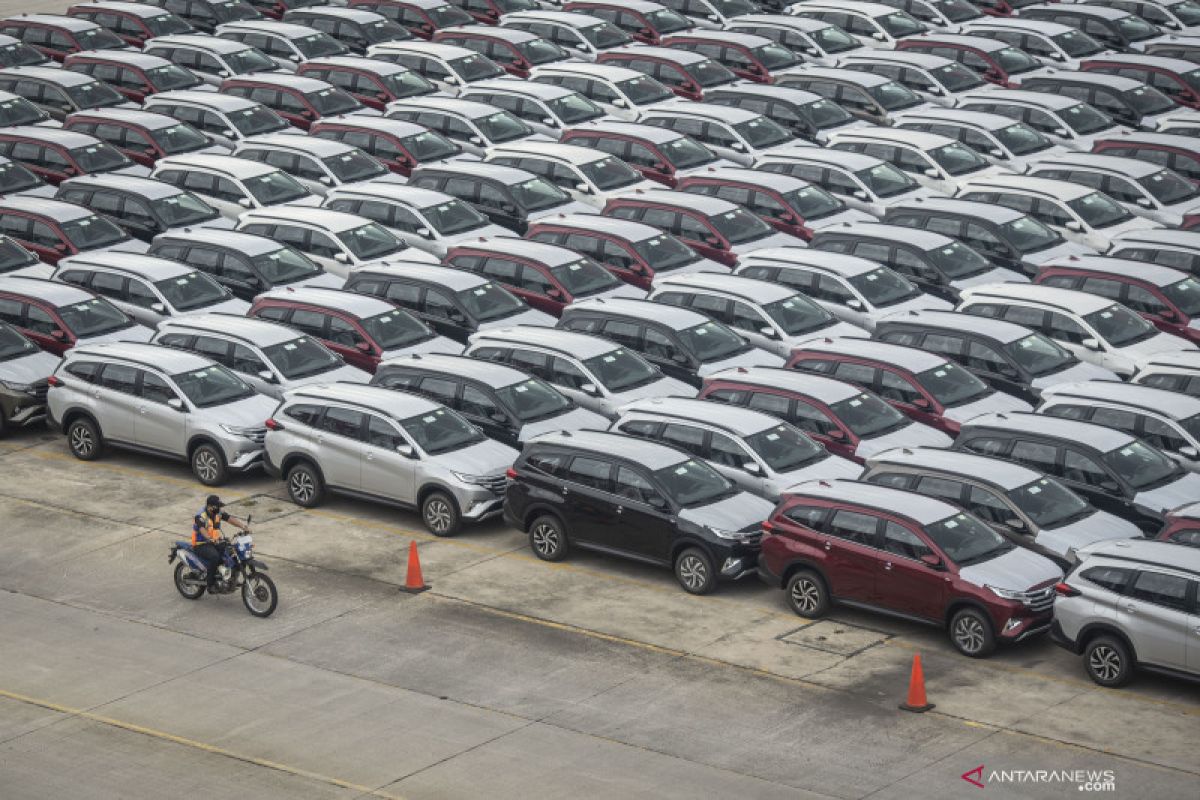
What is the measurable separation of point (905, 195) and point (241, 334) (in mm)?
13843

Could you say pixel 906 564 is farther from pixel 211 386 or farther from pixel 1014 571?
pixel 211 386

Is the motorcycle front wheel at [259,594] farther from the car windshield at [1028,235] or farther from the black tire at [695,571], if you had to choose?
the car windshield at [1028,235]

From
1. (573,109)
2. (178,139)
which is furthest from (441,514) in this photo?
(573,109)

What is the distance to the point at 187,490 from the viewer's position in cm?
2858

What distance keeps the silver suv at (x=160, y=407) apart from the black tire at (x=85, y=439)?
0.05 ft

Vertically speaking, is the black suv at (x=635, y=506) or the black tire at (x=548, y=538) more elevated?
the black suv at (x=635, y=506)

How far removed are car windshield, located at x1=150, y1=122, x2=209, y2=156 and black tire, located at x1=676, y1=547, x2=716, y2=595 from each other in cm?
1983

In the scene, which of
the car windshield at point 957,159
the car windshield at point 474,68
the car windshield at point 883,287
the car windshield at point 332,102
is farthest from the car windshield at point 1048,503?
the car windshield at point 474,68

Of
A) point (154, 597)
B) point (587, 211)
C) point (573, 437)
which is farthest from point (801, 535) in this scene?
point (587, 211)

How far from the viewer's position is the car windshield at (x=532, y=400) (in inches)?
1113

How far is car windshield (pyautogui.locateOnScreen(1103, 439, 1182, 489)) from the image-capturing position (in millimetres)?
25859

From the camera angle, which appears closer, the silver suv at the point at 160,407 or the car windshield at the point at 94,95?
the silver suv at the point at 160,407

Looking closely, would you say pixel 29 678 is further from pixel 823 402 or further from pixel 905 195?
pixel 905 195

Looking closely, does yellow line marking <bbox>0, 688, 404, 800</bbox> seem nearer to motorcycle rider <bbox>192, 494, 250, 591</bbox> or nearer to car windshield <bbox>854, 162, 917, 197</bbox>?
motorcycle rider <bbox>192, 494, 250, 591</bbox>
